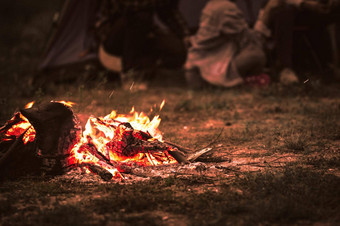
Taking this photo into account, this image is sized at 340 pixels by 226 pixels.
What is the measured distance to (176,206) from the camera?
2758mm

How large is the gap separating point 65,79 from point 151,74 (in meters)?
1.45

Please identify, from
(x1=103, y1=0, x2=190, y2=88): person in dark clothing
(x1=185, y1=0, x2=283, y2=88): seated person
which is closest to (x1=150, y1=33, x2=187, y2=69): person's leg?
(x1=103, y1=0, x2=190, y2=88): person in dark clothing

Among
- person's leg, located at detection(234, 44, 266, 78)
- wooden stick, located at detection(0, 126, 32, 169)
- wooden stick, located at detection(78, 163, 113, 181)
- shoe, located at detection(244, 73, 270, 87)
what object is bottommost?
shoe, located at detection(244, 73, 270, 87)

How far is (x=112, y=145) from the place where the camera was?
3.61 m

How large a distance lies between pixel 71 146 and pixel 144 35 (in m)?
4.19

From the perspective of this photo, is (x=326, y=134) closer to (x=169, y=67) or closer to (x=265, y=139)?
(x=265, y=139)

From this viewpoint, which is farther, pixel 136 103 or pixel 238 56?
pixel 238 56

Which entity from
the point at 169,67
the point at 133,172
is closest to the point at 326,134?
the point at 133,172

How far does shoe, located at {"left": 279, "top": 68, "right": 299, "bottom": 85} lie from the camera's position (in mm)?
6883

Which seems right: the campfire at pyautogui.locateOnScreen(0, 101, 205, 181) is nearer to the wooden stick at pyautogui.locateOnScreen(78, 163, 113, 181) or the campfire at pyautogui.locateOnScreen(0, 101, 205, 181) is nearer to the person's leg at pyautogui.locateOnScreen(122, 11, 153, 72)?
the wooden stick at pyautogui.locateOnScreen(78, 163, 113, 181)

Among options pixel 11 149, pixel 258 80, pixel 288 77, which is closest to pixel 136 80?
pixel 258 80

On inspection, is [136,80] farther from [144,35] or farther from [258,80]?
[258,80]

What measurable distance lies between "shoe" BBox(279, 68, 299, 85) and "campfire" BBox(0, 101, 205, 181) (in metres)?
3.68

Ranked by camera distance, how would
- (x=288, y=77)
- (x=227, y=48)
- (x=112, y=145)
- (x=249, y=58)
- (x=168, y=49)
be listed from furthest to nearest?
(x=168, y=49)
(x=227, y=48)
(x=249, y=58)
(x=288, y=77)
(x=112, y=145)
